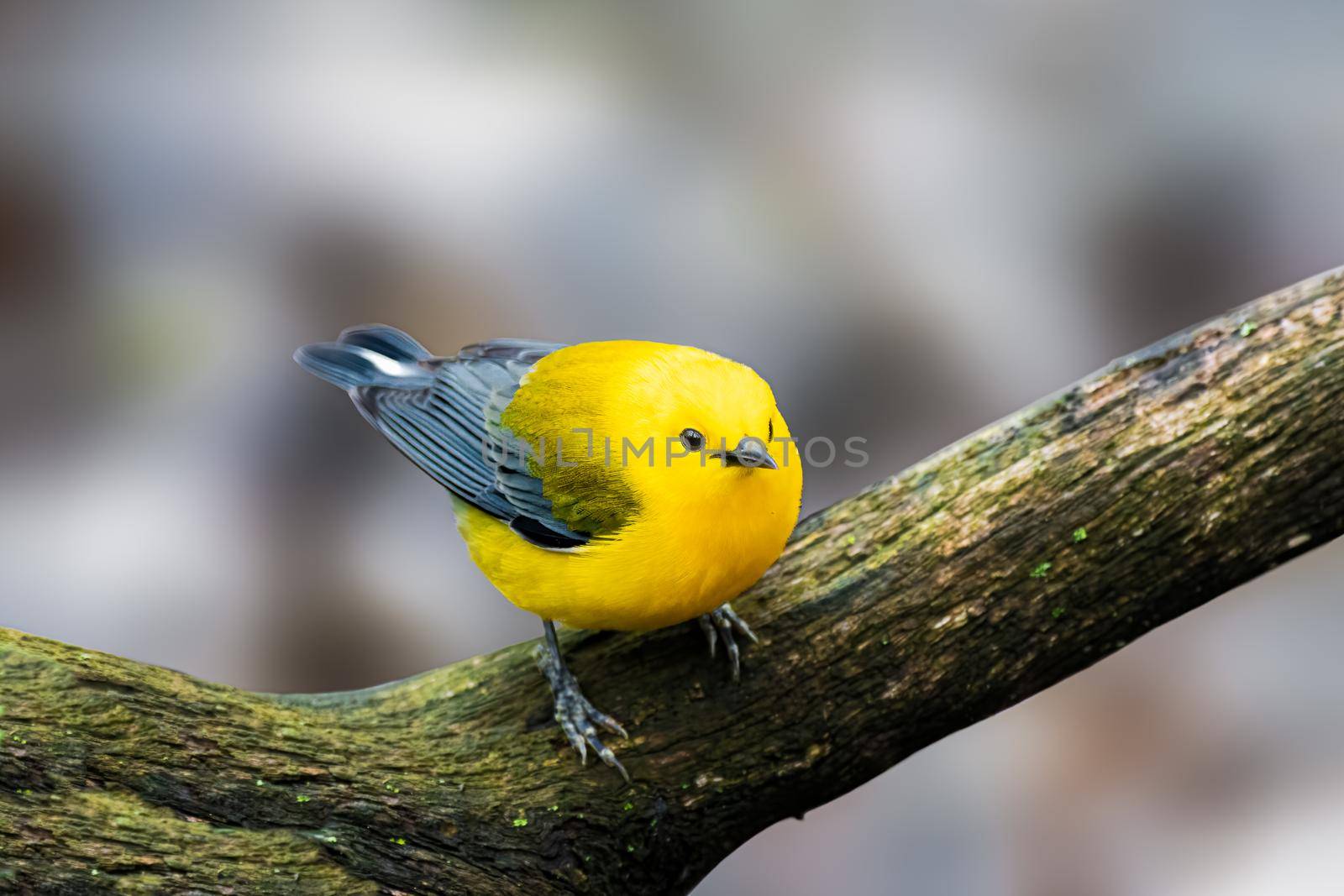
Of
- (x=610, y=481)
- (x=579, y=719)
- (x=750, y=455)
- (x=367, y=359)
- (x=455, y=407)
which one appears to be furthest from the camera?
(x=367, y=359)

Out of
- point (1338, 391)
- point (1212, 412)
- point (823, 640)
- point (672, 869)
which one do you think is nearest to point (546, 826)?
point (672, 869)

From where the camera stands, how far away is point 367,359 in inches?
151

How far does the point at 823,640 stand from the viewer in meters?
3.07

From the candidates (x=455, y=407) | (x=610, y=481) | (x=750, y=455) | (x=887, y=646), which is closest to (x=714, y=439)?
(x=750, y=455)

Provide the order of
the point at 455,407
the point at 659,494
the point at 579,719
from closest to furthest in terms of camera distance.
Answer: the point at 659,494 < the point at 579,719 < the point at 455,407

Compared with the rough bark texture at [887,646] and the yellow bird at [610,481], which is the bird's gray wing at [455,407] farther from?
the rough bark texture at [887,646]

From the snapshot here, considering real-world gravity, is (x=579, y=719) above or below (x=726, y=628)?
below

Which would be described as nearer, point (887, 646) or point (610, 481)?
point (610, 481)

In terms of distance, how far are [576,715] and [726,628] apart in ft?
1.52

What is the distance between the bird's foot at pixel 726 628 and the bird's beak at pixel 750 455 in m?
0.64

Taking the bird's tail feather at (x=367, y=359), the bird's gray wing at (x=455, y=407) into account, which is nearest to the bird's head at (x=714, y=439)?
the bird's gray wing at (x=455, y=407)

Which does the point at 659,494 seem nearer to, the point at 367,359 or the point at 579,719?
the point at 579,719

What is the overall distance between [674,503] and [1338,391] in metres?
1.72

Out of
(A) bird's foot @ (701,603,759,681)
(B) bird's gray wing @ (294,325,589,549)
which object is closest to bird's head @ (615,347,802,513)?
(B) bird's gray wing @ (294,325,589,549)
